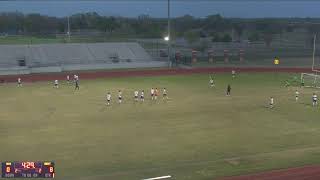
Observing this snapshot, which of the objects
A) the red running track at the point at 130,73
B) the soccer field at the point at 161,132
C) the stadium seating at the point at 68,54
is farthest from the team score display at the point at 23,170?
the stadium seating at the point at 68,54

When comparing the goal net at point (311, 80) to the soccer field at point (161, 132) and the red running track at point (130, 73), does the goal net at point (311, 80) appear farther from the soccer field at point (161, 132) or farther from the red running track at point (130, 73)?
the red running track at point (130, 73)

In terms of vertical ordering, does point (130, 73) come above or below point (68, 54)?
below

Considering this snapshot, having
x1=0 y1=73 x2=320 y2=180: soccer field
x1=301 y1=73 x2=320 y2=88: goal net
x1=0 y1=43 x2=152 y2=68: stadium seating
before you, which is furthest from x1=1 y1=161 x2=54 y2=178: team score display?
x1=0 y1=43 x2=152 y2=68: stadium seating

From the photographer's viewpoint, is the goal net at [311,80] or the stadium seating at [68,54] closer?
the goal net at [311,80]

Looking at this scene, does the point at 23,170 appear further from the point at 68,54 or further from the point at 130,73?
the point at 68,54

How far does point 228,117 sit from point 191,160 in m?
9.48

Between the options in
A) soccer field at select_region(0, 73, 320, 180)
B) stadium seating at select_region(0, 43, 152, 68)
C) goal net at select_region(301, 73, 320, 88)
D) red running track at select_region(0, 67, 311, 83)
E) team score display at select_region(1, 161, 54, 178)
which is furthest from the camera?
stadium seating at select_region(0, 43, 152, 68)

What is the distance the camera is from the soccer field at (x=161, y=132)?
20219 millimetres

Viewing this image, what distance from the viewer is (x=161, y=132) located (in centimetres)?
2586

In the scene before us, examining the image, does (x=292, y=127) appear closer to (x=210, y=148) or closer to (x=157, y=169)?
(x=210, y=148)

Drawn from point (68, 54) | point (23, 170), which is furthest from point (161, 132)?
point (68, 54)

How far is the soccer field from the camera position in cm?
2022

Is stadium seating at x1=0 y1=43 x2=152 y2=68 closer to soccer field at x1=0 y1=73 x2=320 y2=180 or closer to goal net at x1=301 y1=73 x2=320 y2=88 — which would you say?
soccer field at x1=0 y1=73 x2=320 y2=180

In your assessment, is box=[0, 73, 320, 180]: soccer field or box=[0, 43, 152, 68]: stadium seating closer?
box=[0, 73, 320, 180]: soccer field
